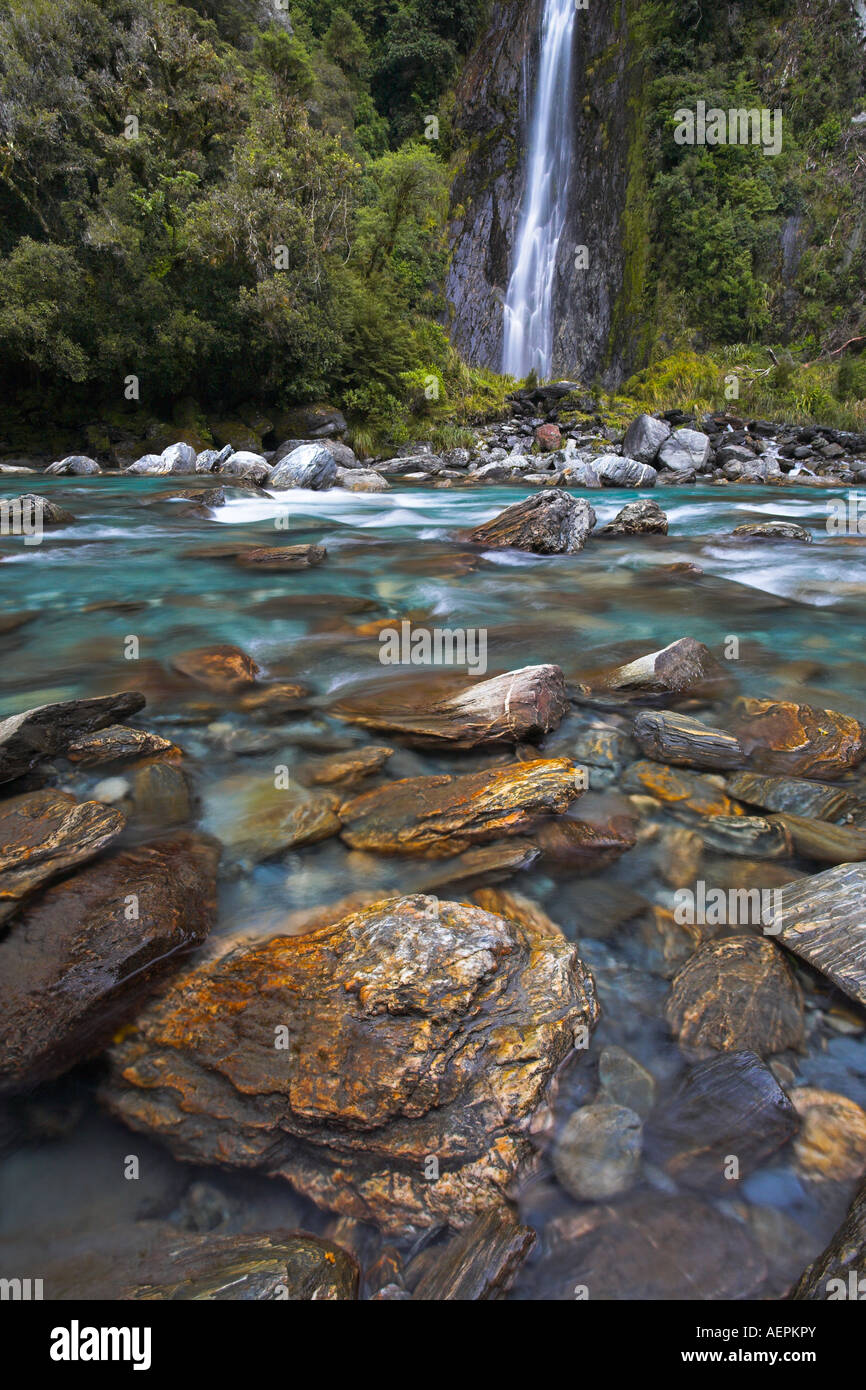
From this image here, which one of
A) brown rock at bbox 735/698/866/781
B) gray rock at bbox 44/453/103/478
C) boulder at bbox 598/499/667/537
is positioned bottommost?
brown rock at bbox 735/698/866/781

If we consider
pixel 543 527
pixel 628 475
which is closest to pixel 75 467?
pixel 628 475

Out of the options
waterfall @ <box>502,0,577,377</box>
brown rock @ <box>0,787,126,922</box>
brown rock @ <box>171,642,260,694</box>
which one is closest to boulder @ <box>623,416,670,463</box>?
brown rock @ <box>171,642,260,694</box>

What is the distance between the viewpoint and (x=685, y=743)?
372cm

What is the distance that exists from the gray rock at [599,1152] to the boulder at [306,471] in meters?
14.6

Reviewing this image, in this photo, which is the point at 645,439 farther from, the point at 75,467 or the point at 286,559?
the point at 75,467

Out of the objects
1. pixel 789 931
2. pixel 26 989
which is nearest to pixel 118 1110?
pixel 26 989

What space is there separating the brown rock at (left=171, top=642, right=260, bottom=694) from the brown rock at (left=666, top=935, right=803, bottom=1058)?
3325 millimetres

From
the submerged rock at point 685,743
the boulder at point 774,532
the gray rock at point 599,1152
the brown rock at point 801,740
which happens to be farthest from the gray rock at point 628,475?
the gray rock at point 599,1152

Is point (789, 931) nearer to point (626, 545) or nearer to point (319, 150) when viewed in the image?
point (626, 545)

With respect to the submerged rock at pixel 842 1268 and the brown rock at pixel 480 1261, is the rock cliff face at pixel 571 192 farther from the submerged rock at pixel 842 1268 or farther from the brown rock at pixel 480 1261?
the brown rock at pixel 480 1261

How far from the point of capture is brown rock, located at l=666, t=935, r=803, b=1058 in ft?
7.11

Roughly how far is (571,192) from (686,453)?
23238 mm

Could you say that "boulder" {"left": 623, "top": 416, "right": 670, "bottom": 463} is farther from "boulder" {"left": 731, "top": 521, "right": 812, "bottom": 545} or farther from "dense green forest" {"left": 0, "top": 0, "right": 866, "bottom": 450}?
"boulder" {"left": 731, "top": 521, "right": 812, "bottom": 545}
